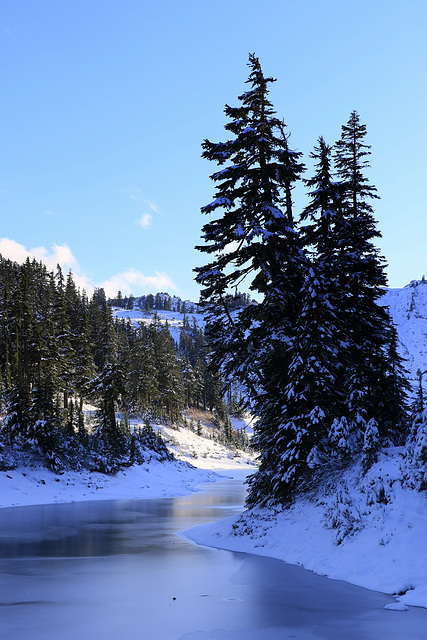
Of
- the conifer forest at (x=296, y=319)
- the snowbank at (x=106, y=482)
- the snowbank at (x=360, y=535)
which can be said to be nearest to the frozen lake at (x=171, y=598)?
the snowbank at (x=360, y=535)

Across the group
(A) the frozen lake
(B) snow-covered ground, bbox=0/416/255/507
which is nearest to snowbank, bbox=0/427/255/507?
(B) snow-covered ground, bbox=0/416/255/507

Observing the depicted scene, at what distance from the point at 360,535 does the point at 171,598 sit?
16.2 ft

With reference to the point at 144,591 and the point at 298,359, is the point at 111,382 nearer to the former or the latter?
the point at 298,359

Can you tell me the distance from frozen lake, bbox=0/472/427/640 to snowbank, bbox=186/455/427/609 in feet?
1.65

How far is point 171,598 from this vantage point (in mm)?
10273

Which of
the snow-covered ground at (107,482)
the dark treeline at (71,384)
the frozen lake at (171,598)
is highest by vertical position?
the dark treeline at (71,384)

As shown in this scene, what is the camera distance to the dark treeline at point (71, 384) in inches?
1683

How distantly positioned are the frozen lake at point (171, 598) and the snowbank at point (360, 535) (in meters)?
0.50

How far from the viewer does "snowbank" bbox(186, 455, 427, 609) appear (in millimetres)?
10688

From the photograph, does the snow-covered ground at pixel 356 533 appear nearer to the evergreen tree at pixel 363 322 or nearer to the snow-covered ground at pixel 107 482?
the evergreen tree at pixel 363 322

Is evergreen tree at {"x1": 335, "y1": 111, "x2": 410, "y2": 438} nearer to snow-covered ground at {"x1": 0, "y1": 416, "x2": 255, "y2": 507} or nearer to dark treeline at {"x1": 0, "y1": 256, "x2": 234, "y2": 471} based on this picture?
dark treeline at {"x1": 0, "y1": 256, "x2": 234, "y2": 471}

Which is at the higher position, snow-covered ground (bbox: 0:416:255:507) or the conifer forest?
the conifer forest

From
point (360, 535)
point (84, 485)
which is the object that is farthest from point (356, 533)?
point (84, 485)

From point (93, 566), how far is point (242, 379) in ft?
25.8
